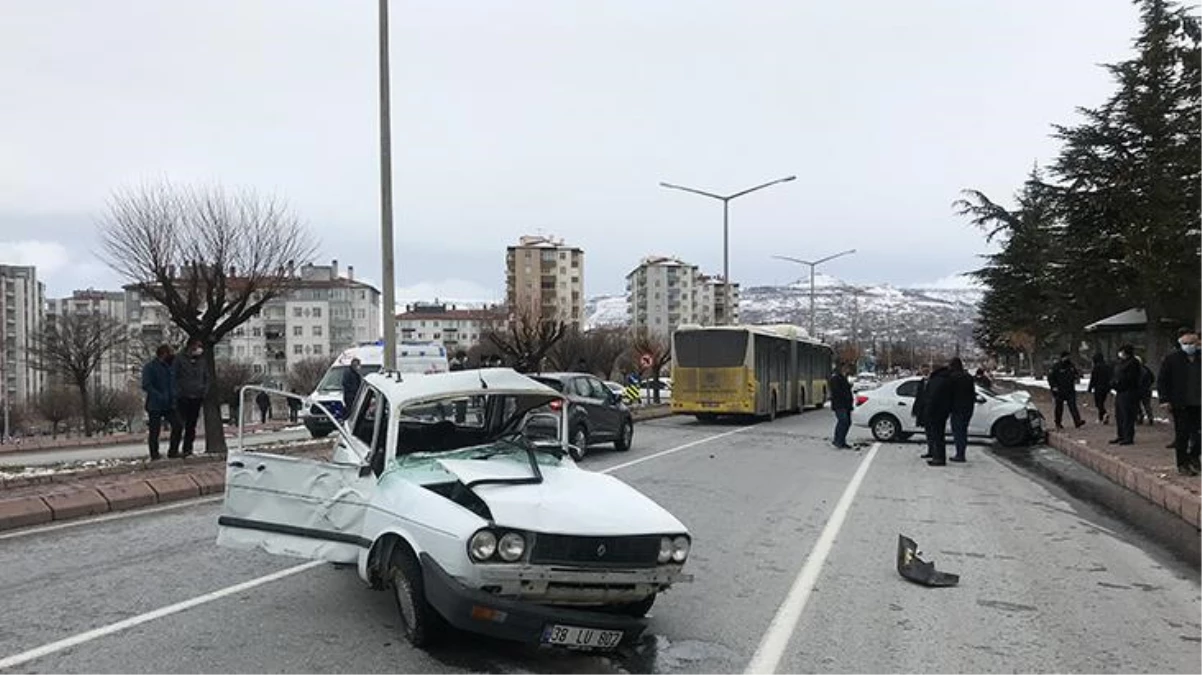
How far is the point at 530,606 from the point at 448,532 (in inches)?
22.7

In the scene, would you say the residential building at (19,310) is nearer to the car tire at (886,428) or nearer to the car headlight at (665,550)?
the car tire at (886,428)

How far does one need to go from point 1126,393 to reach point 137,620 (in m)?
16.8

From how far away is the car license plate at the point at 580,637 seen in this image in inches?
196

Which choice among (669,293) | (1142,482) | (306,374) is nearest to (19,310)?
(306,374)

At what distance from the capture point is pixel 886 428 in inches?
888

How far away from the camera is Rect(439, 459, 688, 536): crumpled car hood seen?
5148 mm

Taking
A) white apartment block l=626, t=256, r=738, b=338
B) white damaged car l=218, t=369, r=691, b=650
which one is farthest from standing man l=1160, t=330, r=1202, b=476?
white apartment block l=626, t=256, r=738, b=338

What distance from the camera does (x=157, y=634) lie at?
585 centimetres

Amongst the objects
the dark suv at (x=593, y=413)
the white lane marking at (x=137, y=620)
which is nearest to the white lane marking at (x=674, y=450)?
the dark suv at (x=593, y=413)

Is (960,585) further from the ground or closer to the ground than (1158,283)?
closer to the ground

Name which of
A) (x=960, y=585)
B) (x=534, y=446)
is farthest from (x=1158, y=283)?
(x=534, y=446)

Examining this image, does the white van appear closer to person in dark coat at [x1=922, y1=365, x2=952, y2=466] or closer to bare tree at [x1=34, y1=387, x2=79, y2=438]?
person in dark coat at [x1=922, y1=365, x2=952, y2=466]

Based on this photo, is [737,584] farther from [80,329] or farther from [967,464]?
[80,329]

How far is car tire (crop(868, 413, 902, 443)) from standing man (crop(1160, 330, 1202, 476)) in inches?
370
